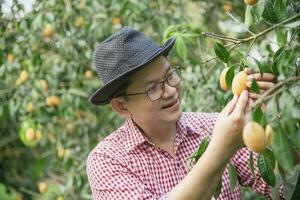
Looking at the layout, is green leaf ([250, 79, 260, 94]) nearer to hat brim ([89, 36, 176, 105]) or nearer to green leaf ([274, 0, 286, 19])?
green leaf ([274, 0, 286, 19])

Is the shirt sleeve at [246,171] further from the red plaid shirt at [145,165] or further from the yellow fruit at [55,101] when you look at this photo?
the yellow fruit at [55,101]

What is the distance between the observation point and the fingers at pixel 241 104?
1.29m

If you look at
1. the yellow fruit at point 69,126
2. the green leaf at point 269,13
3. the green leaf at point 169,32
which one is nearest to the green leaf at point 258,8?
the green leaf at point 269,13

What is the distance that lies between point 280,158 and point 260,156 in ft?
1.09

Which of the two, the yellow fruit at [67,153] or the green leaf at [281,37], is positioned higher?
the green leaf at [281,37]

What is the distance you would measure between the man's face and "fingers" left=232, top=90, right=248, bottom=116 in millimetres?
536

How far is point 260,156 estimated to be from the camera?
139 centimetres

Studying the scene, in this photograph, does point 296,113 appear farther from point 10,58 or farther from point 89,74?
point 10,58

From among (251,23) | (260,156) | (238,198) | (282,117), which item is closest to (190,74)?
(238,198)

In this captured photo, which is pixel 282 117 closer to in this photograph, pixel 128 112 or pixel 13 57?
pixel 128 112

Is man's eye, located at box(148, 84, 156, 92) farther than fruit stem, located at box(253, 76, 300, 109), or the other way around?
man's eye, located at box(148, 84, 156, 92)

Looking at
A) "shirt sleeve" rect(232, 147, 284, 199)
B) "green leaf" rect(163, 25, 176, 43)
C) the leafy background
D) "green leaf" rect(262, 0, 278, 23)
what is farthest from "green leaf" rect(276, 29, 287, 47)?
the leafy background

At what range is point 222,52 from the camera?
4.78 ft

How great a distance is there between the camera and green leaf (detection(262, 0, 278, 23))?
1.43 meters
